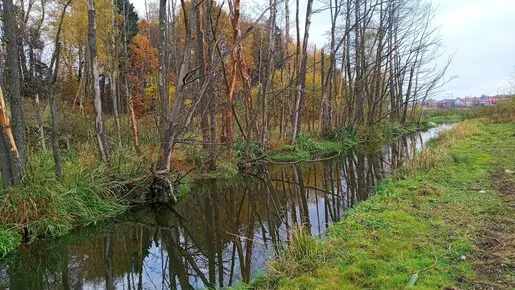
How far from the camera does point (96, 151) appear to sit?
10.5 meters

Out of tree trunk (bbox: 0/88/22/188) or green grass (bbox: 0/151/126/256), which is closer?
green grass (bbox: 0/151/126/256)

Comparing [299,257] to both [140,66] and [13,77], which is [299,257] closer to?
[13,77]

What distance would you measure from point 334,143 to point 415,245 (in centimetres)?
1480

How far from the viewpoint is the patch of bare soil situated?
3731 mm

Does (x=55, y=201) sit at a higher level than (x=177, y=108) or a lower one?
lower

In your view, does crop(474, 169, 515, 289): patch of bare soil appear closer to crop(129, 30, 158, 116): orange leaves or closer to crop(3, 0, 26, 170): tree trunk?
crop(3, 0, 26, 170): tree trunk

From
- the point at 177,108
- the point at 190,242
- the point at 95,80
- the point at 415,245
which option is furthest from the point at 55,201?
the point at 415,245

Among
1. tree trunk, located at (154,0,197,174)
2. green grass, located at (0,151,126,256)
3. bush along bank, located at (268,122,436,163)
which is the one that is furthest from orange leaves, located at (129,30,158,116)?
green grass, located at (0,151,126,256)

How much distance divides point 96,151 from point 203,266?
6.55 meters

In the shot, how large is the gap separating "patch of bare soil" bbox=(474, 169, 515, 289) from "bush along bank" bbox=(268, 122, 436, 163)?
9738mm

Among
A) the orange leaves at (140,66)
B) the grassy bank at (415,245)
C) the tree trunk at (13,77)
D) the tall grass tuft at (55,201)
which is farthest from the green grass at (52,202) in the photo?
the orange leaves at (140,66)

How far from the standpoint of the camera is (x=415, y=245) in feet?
15.7

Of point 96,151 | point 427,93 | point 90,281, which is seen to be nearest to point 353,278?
point 90,281

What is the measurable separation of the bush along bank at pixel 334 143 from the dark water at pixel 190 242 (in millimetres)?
4973
